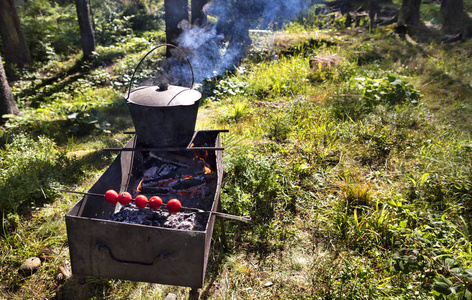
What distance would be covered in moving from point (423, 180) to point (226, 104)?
4108mm

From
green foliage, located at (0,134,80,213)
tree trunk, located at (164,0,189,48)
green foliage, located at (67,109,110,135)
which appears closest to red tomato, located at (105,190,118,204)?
green foliage, located at (0,134,80,213)

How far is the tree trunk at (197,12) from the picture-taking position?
9586 millimetres

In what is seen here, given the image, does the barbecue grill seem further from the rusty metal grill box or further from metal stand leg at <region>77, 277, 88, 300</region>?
metal stand leg at <region>77, 277, 88, 300</region>

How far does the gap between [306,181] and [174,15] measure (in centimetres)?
575

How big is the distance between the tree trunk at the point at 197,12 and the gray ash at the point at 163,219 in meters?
8.53

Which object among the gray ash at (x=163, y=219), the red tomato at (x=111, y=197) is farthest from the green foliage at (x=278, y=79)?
the red tomato at (x=111, y=197)

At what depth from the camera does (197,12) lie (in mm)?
9672

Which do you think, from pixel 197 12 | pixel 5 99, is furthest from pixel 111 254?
pixel 197 12

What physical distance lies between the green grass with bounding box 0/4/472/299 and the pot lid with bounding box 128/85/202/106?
1.33m

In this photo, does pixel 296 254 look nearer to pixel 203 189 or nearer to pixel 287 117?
pixel 203 189

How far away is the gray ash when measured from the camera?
2.54 m

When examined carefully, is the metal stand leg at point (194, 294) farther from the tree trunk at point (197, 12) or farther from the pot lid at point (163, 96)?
the tree trunk at point (197, 12)

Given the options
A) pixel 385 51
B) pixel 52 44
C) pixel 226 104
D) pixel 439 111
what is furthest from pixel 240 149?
pixel 52 44

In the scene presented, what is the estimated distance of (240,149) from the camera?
14.3 feet
